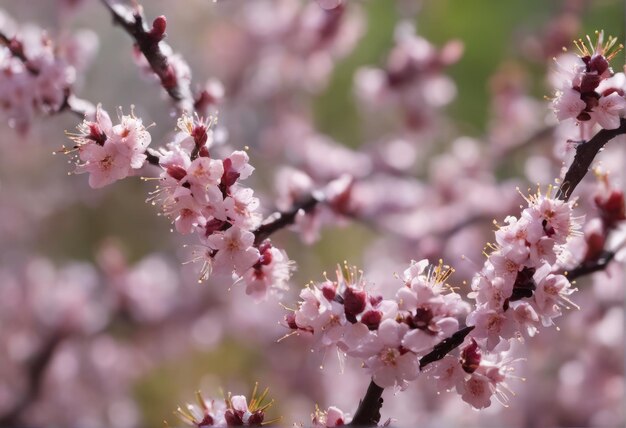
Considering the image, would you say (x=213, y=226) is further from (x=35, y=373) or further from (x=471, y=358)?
(x=35, y=373)

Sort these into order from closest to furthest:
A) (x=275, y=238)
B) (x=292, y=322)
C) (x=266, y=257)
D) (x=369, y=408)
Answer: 1. (x=369, y=408)
2. (x=292, y=322)
3. (x=266, y=257)
4. (x=275, y=238)

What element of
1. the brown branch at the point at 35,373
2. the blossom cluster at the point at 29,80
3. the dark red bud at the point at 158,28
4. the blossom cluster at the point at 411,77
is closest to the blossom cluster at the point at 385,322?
the dark red bud at the point at 158,28

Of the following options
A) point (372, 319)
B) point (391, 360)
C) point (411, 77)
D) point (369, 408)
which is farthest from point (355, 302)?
point (411, 77)

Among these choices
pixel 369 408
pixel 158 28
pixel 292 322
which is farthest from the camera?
pixel 158 28

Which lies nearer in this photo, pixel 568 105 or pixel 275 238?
pixel 568 105

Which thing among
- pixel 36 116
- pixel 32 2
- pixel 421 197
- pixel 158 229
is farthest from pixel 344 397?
pixel 32 2

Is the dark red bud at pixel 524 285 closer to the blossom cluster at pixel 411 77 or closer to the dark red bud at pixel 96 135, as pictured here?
the dark red bud at pixel 96 135
